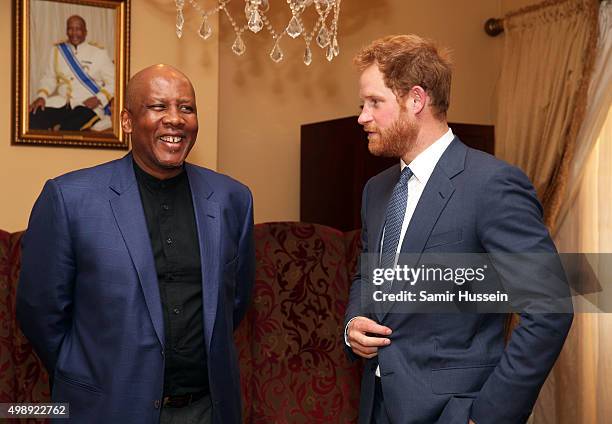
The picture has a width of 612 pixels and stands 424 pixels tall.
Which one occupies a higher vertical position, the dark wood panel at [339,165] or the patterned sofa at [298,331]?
the dark wood panel at [339,165]

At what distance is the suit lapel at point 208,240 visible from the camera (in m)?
2.17

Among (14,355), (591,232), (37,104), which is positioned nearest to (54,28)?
(37,104)

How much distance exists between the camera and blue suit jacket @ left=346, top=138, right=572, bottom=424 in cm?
179

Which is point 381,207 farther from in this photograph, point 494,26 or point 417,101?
point 494,26

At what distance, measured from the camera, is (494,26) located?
16.2ft

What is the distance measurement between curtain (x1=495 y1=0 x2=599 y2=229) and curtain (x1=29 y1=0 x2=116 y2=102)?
90.6 inches

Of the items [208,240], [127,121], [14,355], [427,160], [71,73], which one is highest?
[71,73]

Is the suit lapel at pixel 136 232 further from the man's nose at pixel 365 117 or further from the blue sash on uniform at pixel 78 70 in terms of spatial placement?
the blue sash on uniform at pixel 78 70

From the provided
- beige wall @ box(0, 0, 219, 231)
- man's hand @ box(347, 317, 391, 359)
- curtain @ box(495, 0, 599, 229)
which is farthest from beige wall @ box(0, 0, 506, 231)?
man's hand @ box(347, 317, 391, 359)

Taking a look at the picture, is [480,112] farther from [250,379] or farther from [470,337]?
[470,337]

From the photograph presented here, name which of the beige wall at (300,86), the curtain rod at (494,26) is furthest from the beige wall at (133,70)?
the curtain rod at (494,26)

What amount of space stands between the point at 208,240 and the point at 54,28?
161 centimetres

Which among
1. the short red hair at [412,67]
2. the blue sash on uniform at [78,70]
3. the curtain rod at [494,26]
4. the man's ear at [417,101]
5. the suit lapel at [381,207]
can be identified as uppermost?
the curtain rod at [494,26]

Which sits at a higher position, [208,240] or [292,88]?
[292,88]
